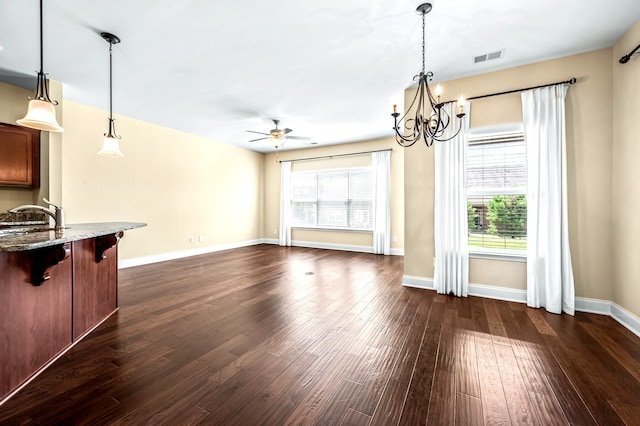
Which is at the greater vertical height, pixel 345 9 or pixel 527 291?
pixel 345 9

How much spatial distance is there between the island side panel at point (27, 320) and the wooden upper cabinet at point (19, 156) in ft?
8.02

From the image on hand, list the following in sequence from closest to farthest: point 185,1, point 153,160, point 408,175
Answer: point 185,1, point 408,175, point 153,160

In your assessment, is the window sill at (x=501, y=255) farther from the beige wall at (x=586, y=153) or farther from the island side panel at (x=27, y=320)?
the island side panel at (x=27, y=320)

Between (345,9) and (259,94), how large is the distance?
6.91ft

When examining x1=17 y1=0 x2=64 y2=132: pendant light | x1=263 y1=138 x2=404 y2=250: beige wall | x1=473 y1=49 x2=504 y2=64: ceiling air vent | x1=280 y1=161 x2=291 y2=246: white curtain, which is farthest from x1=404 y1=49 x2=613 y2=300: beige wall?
x1=280 y1=161 x2=291 y2=246: white curtain

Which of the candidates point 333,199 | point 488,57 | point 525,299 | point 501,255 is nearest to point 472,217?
point 501,255

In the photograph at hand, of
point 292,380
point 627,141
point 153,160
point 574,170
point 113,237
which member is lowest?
point 292,380

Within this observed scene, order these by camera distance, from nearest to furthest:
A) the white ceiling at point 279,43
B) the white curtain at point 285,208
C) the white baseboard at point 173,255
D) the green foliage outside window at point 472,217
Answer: the white ceiling at point 279,43, the green foliage outside window at point 472,217, the white baseboard at point 173,255, the white curtain at point 285,208

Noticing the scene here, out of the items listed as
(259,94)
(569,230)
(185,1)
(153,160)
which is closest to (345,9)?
(185,1)

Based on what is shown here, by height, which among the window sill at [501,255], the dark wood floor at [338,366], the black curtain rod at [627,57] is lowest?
the dark wood floor at [338,366]

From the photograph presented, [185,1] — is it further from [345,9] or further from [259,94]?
[259,94]

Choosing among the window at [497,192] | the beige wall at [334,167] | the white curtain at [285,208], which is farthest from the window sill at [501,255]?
the white curtain at [285,208]

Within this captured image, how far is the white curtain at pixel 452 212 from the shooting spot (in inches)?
135

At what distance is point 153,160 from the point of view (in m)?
5.46
